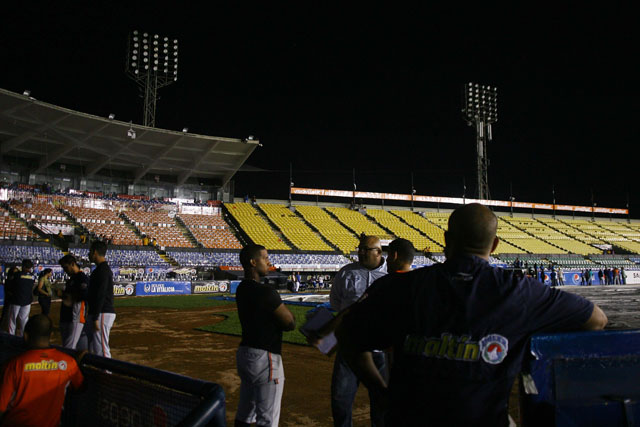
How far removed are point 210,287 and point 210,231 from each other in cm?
1218

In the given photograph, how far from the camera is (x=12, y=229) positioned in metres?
31.8

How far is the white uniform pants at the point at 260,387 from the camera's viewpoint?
389 cm

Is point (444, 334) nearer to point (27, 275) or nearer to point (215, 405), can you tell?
point (215, 405)

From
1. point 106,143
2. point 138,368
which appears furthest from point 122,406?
point 106,143

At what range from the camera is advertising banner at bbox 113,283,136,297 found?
90.3 feet

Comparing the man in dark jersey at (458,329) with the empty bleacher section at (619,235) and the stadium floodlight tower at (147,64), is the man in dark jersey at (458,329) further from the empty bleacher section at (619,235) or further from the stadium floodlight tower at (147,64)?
the empty bleacher section at (619,235)

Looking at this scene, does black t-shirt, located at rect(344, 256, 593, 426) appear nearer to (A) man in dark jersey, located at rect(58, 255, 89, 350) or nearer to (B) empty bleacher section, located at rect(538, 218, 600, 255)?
(A) man in dark jersey, located at rect(58, 255, 89, 350)

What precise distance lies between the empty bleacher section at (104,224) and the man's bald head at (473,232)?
37.2m

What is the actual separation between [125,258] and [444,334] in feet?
113

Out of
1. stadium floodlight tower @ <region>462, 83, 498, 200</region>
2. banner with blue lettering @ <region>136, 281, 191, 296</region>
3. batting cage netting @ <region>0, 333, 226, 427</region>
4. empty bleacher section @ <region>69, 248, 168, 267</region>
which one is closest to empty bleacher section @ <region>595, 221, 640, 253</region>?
stadium floodlight tower @ <region>462, 83, 498, 200</region>

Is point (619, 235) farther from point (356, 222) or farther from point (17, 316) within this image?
point (17, 316)

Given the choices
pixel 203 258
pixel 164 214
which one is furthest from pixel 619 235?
pixel 164 214

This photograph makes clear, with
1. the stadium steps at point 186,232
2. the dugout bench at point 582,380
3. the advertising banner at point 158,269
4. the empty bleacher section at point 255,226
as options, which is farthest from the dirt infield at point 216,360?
the empty bleacher section at point 255,226

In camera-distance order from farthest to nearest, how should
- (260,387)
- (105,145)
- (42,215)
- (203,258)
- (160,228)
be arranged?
1. (160,228)
2. (105,145)
3. (203,258)
4. (42,215)
5. (260,387)
